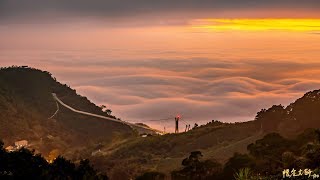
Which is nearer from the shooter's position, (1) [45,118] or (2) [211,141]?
(2) [211,141]

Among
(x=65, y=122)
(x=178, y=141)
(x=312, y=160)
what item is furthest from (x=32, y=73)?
(x=312, y=160)

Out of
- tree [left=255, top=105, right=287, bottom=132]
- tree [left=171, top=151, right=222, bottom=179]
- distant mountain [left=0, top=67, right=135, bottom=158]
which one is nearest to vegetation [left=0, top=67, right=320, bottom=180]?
tree [left=171, top=151, right=222, bottom=179]

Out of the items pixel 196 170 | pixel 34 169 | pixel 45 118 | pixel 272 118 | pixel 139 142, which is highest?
pixel 45 118

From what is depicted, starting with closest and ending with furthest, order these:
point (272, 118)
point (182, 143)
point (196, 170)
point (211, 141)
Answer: point (196, 170) < point (272, 118) < point (211, 141) < point (182, 143)

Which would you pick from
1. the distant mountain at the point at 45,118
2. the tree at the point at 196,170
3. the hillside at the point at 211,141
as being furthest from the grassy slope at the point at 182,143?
the tree at the point at 196,170

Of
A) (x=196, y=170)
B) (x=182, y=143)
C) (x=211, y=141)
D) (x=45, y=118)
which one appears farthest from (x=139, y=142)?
(x=45, y=118)

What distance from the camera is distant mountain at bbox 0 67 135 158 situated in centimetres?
11125

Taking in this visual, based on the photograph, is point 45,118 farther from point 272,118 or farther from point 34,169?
point 34,169

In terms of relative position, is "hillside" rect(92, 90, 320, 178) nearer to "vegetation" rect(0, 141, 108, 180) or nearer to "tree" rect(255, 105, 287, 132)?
"tree" rect(255, 105, 287, 132)

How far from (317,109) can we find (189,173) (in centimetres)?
3198

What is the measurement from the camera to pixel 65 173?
28.1 metres

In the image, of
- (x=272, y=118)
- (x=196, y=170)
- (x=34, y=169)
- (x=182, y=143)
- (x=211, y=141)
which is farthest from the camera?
(x=182, y=143)

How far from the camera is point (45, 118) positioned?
133000 mm

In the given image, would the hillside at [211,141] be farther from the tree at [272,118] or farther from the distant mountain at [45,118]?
the distant mountain at [45,118]
